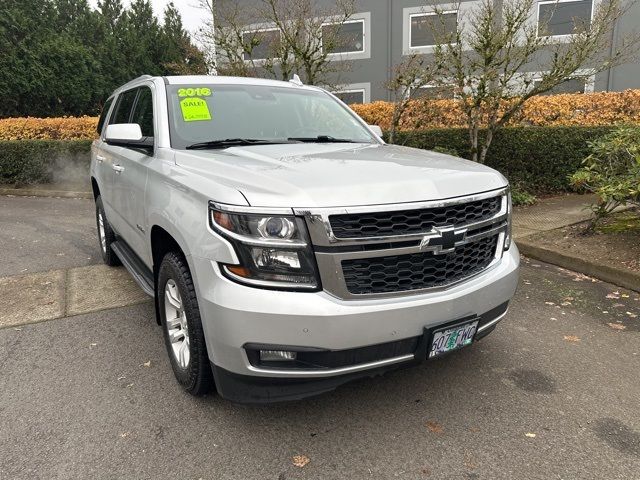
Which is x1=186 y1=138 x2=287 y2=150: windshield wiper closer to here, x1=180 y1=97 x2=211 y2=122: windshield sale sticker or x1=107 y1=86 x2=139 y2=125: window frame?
x1=180 y1=97 x2=211 y2=122: windshield sale sticker

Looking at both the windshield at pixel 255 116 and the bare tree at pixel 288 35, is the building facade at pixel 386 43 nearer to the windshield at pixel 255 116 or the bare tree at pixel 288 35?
the bare tree at pixel 288 35

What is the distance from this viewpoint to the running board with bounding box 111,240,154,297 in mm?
3493

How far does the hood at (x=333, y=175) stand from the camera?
2.19 m

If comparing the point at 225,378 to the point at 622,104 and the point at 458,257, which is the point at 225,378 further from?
the point at 622,104

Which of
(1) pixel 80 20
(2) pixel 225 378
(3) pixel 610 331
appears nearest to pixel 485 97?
(3) pixel 610 331

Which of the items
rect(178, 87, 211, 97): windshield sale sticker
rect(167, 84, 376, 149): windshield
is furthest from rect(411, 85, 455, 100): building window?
rect(178, 87, 211, 97): windshield sale sticker

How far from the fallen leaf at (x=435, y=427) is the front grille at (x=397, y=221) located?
1.06m

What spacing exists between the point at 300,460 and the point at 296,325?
73cm

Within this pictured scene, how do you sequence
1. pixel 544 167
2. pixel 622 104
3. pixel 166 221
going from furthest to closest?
pixel 622 104 < pixel 544 167 < pixel 166 221

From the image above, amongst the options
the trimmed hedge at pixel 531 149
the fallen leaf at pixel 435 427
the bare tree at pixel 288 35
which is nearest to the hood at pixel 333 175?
the fallen leaf at pixel 435 427

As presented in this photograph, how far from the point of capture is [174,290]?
9.41 feet

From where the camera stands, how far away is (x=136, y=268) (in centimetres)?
387

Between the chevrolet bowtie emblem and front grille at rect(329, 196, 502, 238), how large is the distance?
0.03 meters

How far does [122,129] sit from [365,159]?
1.60 metres
